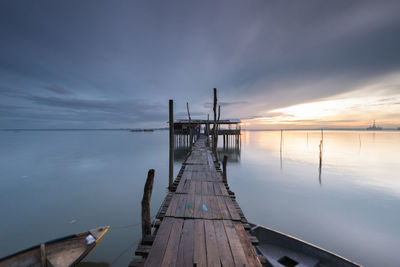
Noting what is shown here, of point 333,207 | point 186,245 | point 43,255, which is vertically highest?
point 186,245

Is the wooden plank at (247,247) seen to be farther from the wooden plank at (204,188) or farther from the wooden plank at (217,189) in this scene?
the wooden plank at (204,188)

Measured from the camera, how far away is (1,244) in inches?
306

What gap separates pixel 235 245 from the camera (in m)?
3.60

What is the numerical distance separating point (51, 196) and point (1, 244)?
6871 mm

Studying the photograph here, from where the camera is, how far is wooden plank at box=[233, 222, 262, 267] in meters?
3.20

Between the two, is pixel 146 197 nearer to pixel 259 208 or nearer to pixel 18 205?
pixel 259 208

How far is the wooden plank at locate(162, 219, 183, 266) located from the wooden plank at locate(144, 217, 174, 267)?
0.08 meters

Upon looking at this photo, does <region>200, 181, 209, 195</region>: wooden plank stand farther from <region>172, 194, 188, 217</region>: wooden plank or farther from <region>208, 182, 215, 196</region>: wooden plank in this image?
<region>172, 194, 188, 217</region>: wooden plank

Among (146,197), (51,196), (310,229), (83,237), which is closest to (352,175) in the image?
(310,229)

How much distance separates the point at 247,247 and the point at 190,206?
7.60 ft

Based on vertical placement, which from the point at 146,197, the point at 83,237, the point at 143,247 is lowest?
the point at 83,237

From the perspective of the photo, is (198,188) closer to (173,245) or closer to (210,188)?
(210,188)

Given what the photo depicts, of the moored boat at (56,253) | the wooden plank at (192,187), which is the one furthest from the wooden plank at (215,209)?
the moored boat at (56,253)

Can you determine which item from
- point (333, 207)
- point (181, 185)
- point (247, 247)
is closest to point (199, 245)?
point (247, 247)
